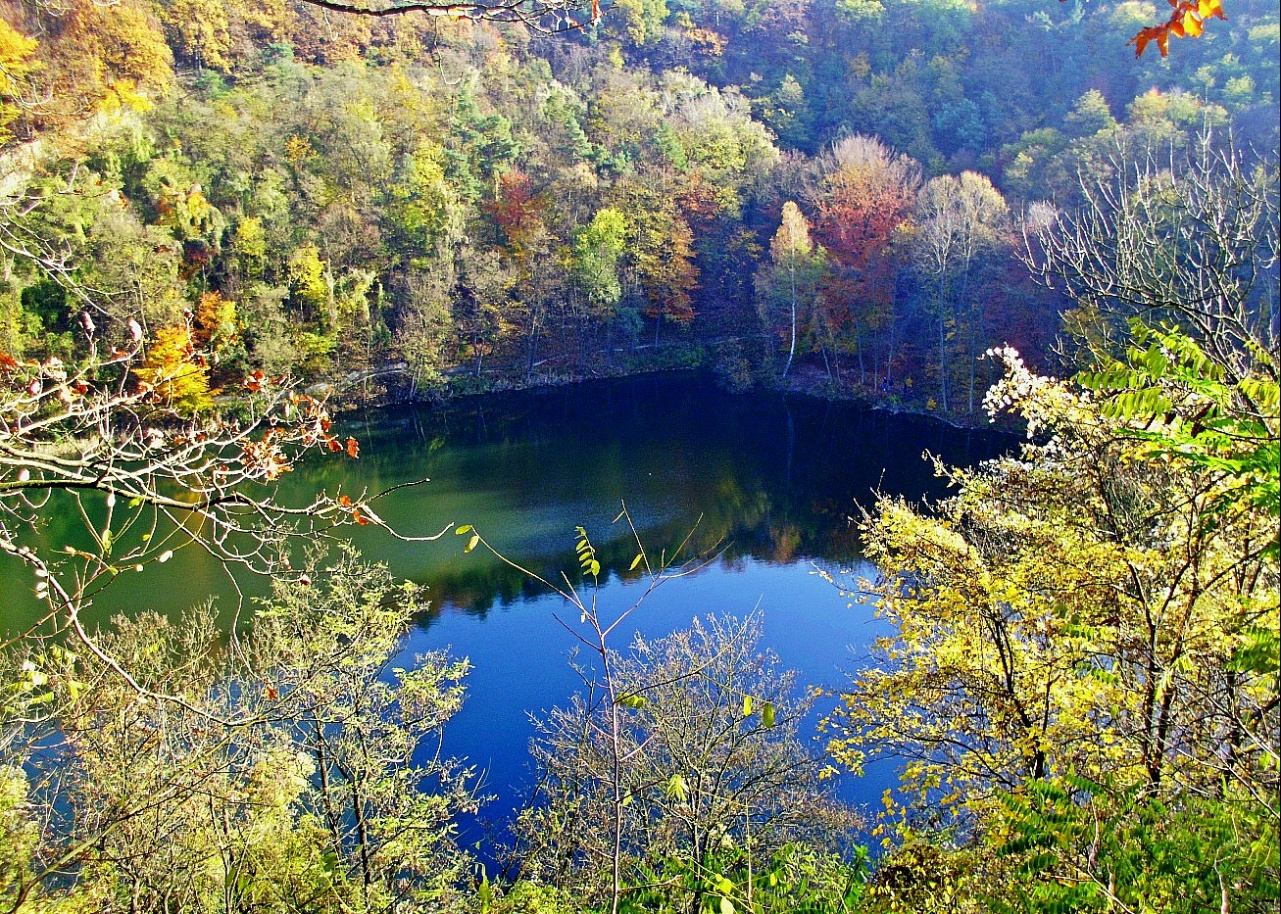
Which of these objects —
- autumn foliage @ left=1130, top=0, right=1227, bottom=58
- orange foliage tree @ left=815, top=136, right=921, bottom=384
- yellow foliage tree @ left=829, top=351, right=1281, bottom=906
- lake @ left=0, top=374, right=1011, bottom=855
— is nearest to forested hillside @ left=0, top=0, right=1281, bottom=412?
orange foliage tree @ left=815, top=136, right=921, bottom=384

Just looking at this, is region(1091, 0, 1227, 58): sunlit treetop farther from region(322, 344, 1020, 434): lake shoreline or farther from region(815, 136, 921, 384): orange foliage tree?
region(815, 136, 921, 384): orange foliage tree

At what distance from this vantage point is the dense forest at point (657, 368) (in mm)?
3490

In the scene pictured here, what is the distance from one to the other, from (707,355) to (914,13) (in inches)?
746

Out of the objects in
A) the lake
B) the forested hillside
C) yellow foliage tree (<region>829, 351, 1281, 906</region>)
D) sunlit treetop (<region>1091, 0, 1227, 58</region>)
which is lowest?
the lake

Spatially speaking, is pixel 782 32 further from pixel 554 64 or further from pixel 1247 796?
pixel 1247 796

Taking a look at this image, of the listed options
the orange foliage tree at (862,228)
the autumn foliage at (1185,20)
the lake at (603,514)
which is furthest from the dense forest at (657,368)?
the lake at (603,514)

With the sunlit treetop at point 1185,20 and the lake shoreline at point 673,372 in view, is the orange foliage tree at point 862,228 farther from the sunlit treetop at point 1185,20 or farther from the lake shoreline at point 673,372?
the sunlit treetop at point 1185,20

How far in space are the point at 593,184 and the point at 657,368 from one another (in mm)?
7378

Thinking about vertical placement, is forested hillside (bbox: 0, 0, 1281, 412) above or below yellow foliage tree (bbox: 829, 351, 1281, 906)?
above

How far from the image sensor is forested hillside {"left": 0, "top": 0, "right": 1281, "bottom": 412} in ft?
85.2

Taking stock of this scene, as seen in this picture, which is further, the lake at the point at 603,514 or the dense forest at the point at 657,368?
the lake at the point at 603,514

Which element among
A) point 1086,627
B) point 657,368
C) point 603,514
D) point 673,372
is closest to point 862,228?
point 673,372

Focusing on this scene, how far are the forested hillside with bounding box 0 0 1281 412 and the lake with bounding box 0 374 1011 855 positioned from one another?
2807mm

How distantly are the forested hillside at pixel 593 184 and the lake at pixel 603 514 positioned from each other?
2.81 meters
